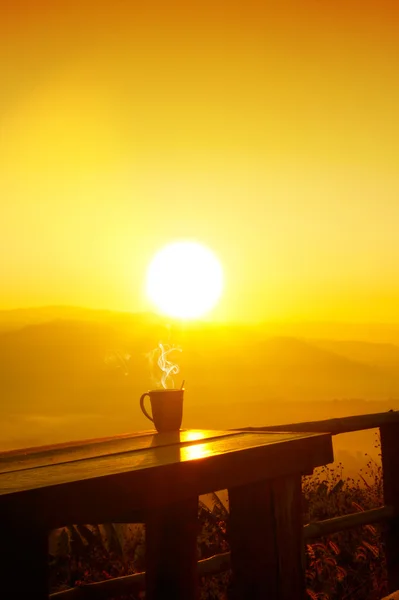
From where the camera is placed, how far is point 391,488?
349cm

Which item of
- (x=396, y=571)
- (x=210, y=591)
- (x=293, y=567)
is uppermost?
(x=293, y=567)

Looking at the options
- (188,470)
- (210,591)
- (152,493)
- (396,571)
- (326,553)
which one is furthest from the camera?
(326,553)

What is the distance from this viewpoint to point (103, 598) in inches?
94.7

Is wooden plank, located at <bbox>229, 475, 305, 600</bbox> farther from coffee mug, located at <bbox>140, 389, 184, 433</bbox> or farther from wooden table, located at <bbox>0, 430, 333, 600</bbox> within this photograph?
coffee mug, located at <bbox>140, 389, 184, 433</bbox>

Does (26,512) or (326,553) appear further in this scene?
(326,553)

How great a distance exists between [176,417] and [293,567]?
0.78m

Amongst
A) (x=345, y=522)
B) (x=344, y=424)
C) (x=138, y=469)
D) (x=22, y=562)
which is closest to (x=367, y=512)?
(x=345, y=522)

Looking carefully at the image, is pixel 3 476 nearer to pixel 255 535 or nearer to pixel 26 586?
pixel 26 586

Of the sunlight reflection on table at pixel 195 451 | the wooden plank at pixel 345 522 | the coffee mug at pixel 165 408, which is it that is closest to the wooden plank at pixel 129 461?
the sunlight reflection on table at pixel 195 451

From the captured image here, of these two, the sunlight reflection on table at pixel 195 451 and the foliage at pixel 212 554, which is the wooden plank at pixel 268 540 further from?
the foliage at pixel 212 554

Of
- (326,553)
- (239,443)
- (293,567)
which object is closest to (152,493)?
(239,443)

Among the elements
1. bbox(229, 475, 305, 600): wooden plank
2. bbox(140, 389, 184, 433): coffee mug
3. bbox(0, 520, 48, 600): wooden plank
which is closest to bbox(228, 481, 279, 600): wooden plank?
bbox(229, 475, 305, 600): wooden plank

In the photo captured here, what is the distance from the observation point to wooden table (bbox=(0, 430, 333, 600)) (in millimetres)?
1499

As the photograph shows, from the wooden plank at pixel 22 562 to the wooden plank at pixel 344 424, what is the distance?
1.46 m
